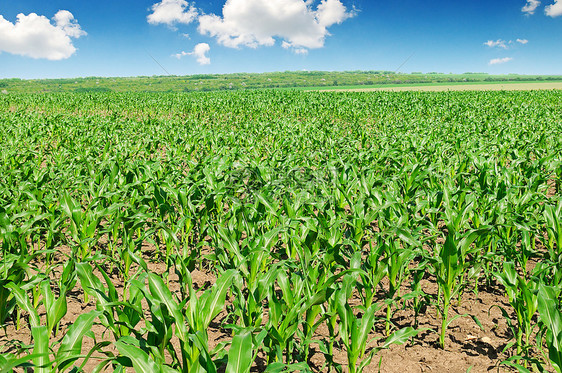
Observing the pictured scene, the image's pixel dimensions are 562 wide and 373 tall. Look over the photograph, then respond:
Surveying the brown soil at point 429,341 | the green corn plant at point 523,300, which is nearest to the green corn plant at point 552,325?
the green corn plant at point 523,300

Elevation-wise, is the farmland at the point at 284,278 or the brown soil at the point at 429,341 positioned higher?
the farmland at the point at 284,278

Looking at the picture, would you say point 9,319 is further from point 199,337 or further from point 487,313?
point 487,313

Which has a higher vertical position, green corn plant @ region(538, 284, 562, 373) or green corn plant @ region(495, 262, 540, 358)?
green corn plant @ region(538, 284, 562, 373)

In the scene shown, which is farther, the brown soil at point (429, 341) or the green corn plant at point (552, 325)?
the brown soil at point (429, 341)

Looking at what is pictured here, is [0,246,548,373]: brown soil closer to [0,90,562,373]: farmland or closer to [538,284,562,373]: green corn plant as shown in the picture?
[0,90,562,373]: farmland

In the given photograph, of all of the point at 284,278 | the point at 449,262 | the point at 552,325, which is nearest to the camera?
the point at 552,325

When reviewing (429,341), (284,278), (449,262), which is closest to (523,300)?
(449,262)

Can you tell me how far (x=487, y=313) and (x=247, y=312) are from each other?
7.64 ft

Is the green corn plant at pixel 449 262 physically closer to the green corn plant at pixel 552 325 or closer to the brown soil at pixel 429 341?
the brown soil at pixel 429 341

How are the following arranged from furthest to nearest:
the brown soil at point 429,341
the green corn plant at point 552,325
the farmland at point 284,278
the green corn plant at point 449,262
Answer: the green corn plant at point 449,262 < the brown soil at point 429,341 < the farmland at point 284,278 < the green corn plant at point 552,325

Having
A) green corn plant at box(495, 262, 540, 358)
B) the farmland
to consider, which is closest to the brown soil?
the farmland

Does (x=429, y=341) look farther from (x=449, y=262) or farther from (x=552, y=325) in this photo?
(x=552, y=325)

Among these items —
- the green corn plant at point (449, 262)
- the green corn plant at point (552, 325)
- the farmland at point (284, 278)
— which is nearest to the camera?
the green corn plant at point (552, 325)

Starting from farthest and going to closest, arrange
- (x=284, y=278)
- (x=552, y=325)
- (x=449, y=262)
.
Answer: (x=449, y=262) → (x=284, y=278) → (x=552, y=325)
